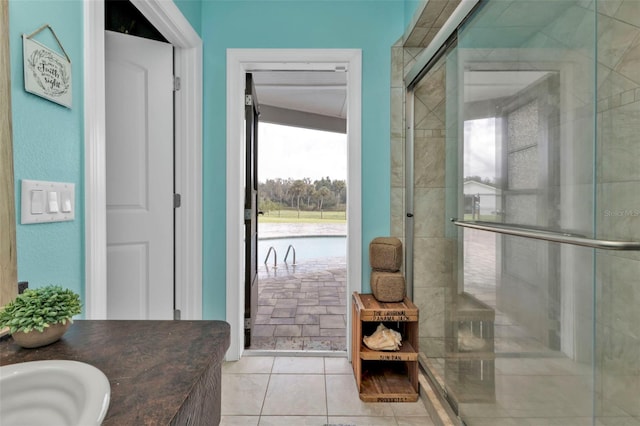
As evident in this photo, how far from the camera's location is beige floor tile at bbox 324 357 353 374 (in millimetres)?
2053

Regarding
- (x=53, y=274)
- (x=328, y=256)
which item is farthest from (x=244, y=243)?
(x=328, y=256)

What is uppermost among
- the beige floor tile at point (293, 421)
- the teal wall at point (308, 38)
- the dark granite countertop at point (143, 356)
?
the teal wall at point (308, 38)

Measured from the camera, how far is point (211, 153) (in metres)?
2.15

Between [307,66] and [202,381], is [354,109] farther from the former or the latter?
[202,381]

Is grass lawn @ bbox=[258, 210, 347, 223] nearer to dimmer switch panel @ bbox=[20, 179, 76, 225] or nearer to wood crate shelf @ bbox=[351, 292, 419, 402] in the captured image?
wood crate shelf @ bbox=[351, 292, 419, 402]

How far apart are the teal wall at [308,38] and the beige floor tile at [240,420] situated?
1.33 meters

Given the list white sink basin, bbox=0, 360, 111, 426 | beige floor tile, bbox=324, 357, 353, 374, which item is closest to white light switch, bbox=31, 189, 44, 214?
white sink basin, bbox=0, 360, 111, 426

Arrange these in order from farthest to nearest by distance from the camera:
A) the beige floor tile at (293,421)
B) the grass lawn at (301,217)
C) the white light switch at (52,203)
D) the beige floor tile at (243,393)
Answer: the grass lawn at (301,217), the beige floor tile at (243,393), the beige floor tile at (293,421), the white light switch at (52,203)

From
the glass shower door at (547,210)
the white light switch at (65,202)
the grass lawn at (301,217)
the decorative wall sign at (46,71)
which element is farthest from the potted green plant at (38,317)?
the grass lawn at (301,217)

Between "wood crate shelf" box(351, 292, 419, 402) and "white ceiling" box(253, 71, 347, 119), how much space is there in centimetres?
217

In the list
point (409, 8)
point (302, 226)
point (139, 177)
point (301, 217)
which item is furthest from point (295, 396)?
point (302, 226)

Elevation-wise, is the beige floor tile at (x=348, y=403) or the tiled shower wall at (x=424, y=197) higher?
the tiled shower wall at (x=424, y=197)

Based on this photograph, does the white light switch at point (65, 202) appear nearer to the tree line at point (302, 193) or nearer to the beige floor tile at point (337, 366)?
the beige floor tile at point (337, 366)

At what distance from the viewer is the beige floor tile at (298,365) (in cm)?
204
